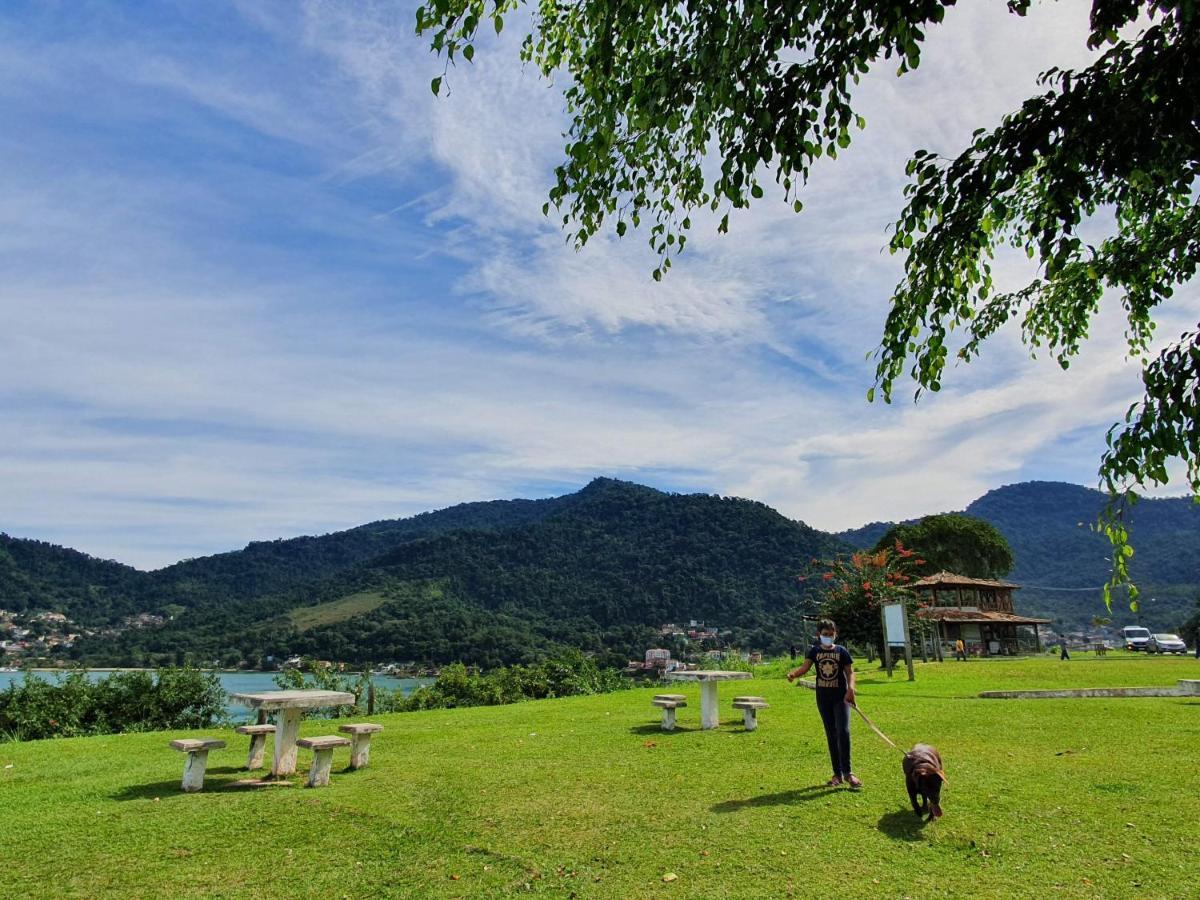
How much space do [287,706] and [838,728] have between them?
19.4ft

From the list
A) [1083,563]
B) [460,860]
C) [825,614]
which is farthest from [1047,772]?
[1083,563]

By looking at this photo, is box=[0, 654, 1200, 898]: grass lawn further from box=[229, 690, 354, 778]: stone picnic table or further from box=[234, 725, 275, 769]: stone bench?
box=[229, 690, 354, 778]: stone picnic table

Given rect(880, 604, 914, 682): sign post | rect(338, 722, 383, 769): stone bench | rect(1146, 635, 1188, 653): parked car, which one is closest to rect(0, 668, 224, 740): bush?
rect(338, 722, 383, 769): stone bench

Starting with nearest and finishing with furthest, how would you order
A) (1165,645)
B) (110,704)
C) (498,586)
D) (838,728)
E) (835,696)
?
(838,728), (835,696), (110,704), (1165,645), (498,586)

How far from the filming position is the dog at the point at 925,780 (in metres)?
5.94

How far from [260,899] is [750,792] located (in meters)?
4.48

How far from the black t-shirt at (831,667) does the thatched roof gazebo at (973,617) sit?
3789 centimetres

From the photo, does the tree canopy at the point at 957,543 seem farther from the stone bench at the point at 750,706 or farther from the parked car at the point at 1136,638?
the stone bench at the point at 750,706

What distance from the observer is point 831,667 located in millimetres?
7684

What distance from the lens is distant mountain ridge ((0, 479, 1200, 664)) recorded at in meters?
68.0

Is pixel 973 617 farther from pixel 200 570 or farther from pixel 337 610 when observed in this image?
pixel 200 570

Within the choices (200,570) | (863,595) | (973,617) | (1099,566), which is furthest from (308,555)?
(1099,566)

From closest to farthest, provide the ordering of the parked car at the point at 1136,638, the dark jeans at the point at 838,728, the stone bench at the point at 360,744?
the dark jeans at the point at 838,728, the stone bench at the point at 360,744, the parked car at the point at 1136,638

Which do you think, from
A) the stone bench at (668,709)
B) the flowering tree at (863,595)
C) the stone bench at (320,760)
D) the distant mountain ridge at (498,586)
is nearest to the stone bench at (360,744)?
the stone bench at (320,760)
